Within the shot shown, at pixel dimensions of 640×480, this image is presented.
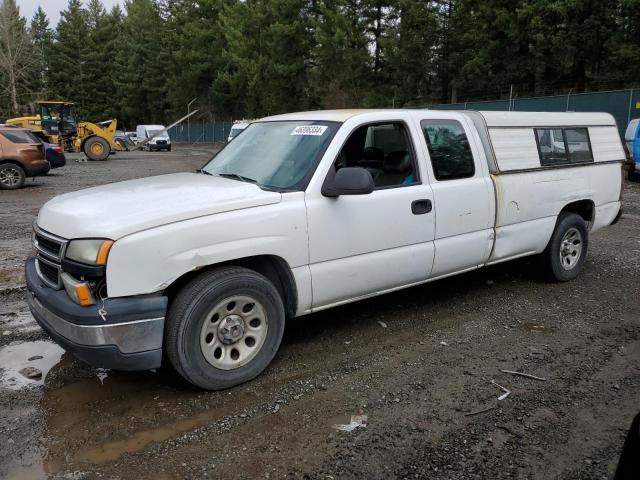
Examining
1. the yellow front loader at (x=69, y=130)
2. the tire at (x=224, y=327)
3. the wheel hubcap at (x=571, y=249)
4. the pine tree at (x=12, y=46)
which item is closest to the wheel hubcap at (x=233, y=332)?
the tire at (x=224, y=327)

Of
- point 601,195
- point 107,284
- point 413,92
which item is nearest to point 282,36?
point 413,92

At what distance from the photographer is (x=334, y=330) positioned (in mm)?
4762

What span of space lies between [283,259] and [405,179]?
1.42 metres

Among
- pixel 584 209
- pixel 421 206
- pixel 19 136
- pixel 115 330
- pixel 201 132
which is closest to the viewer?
pixel 115 330

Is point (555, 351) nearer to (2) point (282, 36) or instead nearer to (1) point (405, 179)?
(1) point (405, 179)

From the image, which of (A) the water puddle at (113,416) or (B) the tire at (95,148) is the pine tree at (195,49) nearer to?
(B) the tire at (95,148)

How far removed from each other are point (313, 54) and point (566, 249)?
40.0 m

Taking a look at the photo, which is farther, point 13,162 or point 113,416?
point 13,162

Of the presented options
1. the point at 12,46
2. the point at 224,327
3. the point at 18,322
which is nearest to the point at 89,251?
the point at 224,327

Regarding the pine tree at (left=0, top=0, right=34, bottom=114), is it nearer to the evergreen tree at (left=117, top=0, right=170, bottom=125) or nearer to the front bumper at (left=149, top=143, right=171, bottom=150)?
the front bumper at (left=149, top=143, right=171, bottom=150)

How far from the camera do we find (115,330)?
10.5 ft

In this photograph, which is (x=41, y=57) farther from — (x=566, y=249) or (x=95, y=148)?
(x=566, y=249)

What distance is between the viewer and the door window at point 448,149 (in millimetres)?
4699

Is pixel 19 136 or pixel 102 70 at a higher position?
pixel 102 70
